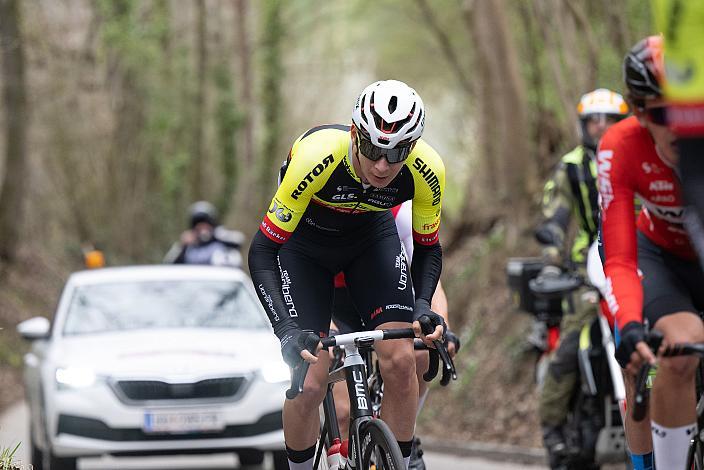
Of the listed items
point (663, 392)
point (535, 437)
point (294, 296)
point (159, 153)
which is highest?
point (159, 153)

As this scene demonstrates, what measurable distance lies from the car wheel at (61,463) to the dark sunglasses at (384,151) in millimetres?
4448

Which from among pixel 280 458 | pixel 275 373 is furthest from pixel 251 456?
pixel 275 373

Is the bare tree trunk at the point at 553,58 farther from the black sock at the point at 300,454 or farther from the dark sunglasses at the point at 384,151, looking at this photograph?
the dark sunglasses at the point at 384,151

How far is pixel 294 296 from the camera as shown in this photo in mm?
6332

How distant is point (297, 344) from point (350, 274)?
94cm

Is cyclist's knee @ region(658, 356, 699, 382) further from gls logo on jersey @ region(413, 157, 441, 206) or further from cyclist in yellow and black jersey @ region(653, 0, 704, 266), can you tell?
gls logo on jersey @ region(413, 157, 441, 206)

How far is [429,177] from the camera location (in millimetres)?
6266

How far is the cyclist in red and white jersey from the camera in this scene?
482 cm

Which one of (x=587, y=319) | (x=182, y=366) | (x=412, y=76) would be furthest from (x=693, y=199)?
(x=412, y=76)

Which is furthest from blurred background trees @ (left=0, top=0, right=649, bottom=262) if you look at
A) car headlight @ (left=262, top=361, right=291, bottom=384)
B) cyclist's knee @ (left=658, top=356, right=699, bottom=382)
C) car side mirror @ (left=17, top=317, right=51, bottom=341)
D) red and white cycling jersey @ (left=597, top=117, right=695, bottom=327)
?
cyclist's knee @ (left=658, top=356, right=699, bottom=382)

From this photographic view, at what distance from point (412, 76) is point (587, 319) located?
24.3m

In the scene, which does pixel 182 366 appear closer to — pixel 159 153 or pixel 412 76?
pixel 412 76

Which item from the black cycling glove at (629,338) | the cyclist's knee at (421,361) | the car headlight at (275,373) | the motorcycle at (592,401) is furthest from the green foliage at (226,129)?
the black cycling glove at (629,338)

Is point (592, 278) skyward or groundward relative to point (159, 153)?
groundward
